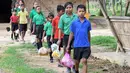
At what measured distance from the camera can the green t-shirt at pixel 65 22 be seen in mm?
8477

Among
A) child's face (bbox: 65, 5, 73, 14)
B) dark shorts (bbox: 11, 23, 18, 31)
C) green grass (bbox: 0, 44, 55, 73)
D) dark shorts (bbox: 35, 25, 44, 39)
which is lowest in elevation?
green grass (bbox: 0, 44, 55, 73)

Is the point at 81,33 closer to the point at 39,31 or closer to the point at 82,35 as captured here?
the point at 82,35

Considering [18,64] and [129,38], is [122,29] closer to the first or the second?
[129,38]

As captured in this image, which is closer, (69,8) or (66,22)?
(69,8)

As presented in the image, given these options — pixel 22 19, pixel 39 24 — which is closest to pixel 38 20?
pixel 39 24

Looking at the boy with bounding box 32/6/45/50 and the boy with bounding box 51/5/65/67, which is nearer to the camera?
the boy with bounding box 51/5/65/67

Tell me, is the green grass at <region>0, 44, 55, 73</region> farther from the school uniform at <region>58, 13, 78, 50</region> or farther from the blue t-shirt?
the blue t-shirt

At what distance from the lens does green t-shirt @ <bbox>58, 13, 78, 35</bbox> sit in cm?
848

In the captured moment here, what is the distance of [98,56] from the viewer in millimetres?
10969

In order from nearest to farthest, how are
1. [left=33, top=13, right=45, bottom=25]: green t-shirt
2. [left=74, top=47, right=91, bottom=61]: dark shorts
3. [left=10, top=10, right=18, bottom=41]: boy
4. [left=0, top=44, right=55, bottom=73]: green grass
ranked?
1. [left=74, top=47, right=91, bottom=61]: dark shorts
2. [left=0, top=44, right=55, bottom=73]: green grass
3. [left=33, top=13, right=45, bottom=25]: green t-shirt
4. [left=10, top=10, right=18, bottom=41]: boy

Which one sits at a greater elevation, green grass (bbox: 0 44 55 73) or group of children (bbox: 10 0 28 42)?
group of children (bbox: 10 0 28 42)

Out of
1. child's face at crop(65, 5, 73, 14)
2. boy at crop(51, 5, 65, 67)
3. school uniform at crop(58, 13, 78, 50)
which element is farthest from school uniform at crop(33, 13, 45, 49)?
child's face at crop(65, 5, 73, 14)

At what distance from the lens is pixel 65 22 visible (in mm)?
8492

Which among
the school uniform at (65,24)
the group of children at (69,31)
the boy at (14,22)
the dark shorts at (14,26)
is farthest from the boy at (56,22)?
the dark shorts at (14,26)
